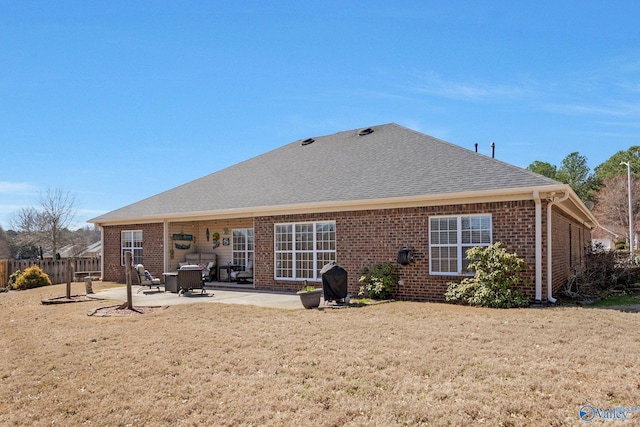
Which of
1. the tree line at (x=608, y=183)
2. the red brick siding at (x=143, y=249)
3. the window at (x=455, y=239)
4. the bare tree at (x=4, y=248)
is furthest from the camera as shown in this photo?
the bare tree at (x=4, y=248)

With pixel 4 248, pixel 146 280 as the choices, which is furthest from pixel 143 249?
pixel 4 248

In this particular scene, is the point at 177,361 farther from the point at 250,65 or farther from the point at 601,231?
the point at 601,231

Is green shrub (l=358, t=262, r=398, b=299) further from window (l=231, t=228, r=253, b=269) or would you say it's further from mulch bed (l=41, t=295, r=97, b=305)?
mulch bed (l=41, t=295, r=97, b=305)

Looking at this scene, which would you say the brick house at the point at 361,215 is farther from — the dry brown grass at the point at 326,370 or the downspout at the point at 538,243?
the dry brown grass at the point at 326,370

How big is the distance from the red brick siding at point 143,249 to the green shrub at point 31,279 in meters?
2.66

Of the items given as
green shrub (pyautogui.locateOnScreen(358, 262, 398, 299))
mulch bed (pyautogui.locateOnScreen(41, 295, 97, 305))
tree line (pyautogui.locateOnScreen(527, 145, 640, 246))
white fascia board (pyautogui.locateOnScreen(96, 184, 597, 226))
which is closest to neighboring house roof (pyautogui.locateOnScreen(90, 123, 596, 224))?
white fascia board (pyautogui.locateOnScreen(96, 184, 597, 226))

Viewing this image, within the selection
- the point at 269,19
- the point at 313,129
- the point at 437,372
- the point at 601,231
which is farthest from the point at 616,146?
the point at 437,372

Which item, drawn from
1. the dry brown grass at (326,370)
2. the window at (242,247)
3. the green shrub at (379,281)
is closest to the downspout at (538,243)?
the dry brown grass at (326,370)

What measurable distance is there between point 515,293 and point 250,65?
9929mm

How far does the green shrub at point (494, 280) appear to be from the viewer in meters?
10.8

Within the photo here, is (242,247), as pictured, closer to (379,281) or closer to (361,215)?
(361,215)

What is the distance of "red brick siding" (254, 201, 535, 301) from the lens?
11.2 m

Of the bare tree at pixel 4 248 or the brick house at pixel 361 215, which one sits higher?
the brick house at pixel 361 215

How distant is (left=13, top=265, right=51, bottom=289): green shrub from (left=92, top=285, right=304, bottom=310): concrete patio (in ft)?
19.8
